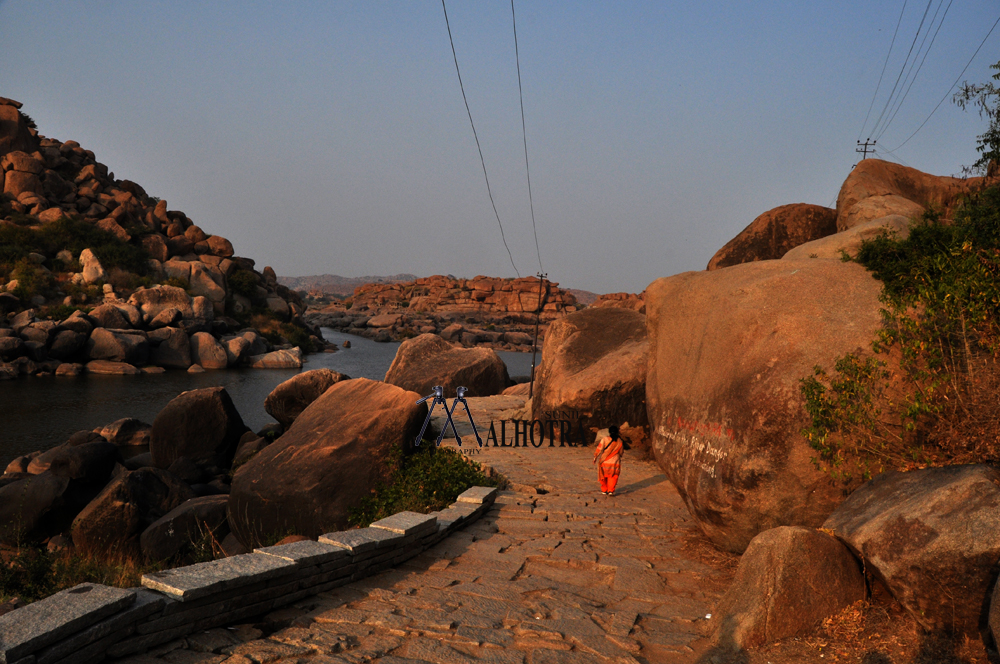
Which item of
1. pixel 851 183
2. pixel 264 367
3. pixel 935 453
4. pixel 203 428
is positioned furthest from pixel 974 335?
pixel 264 367

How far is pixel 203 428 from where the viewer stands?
1648cm

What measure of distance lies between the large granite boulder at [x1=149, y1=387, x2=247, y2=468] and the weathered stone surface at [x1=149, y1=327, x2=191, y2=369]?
24.1m

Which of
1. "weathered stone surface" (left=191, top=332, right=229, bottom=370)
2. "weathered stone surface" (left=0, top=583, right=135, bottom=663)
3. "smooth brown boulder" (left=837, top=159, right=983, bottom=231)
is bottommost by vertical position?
"weathered stone surface" (left=191, top=332, right=229, bottom=370)

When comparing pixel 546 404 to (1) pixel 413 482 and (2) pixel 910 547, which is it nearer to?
(1) pixel 413 482

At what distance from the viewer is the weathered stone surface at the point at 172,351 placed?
3788 centimetres

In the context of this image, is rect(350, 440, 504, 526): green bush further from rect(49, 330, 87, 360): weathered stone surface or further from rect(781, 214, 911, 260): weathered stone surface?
rect(49, 330, 87, 360): weathered stone surface

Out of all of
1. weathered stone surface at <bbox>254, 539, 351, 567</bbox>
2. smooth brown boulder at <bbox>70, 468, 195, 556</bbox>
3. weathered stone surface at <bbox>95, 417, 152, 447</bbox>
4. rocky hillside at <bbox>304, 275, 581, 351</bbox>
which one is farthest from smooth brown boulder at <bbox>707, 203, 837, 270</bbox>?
rocky hillside at <bbox>304, 275, 581, 351</bbox>

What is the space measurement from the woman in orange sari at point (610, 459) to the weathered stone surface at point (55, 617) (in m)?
6.54

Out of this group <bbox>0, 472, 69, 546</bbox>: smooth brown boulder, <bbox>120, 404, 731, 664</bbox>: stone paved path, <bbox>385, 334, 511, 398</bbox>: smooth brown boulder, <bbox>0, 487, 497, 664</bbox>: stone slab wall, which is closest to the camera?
<bbox>0, 487, 497, 664</bbox>: stone slab wall

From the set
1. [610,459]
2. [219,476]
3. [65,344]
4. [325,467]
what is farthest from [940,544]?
[65,344]

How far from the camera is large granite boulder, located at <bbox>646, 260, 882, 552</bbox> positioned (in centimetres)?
574

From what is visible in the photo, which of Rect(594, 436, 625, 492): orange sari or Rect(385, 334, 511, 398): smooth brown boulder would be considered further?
Rect(385, 334, 511, 398): smooth brown boulder

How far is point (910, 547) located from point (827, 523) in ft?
3.09

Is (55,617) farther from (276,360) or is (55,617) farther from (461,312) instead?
(461,312)
